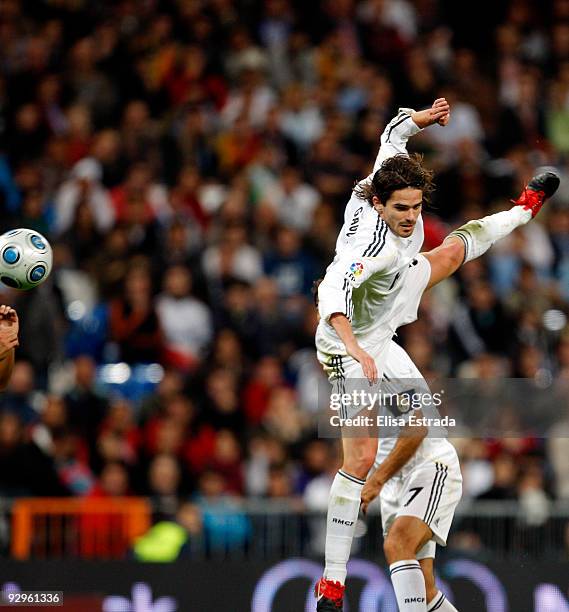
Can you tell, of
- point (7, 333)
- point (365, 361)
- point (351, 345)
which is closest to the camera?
point (365, 361)

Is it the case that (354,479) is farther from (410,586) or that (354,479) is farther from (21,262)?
(21,262)

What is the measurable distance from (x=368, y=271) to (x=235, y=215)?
683 cm

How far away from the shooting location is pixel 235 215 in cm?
1603

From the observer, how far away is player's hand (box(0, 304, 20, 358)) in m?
9.60

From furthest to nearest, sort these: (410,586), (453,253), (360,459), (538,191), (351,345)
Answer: (538,191) → (453,253) → (360,459) → (410,586) → (351,345)

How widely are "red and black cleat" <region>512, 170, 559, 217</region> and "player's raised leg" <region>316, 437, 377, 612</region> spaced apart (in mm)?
2113

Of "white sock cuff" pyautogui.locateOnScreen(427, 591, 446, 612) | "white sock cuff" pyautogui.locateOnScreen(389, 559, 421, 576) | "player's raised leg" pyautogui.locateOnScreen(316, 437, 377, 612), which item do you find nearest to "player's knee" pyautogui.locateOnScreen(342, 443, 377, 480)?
"player's raised leg" pyautogui.locateOnScreen(316, 437, 377, 612)

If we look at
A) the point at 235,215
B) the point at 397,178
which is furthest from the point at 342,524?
the point at 235,215

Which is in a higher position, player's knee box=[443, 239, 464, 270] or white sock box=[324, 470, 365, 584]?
player's knee box=[443, 239, 464, 270]

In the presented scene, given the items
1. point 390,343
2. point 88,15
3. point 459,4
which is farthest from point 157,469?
point 459,4

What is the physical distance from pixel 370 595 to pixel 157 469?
3105mm

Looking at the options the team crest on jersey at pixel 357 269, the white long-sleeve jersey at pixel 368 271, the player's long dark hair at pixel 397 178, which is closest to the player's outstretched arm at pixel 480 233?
the white long-sleeve jersey at pixel 368 271

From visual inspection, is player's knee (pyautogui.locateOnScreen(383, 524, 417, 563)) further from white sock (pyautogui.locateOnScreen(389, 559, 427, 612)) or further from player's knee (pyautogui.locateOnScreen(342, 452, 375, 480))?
player's knee (pyautogui.locateOnScreen(342, 452, 375, 480))

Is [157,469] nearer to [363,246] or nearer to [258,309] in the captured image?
[258,309]
